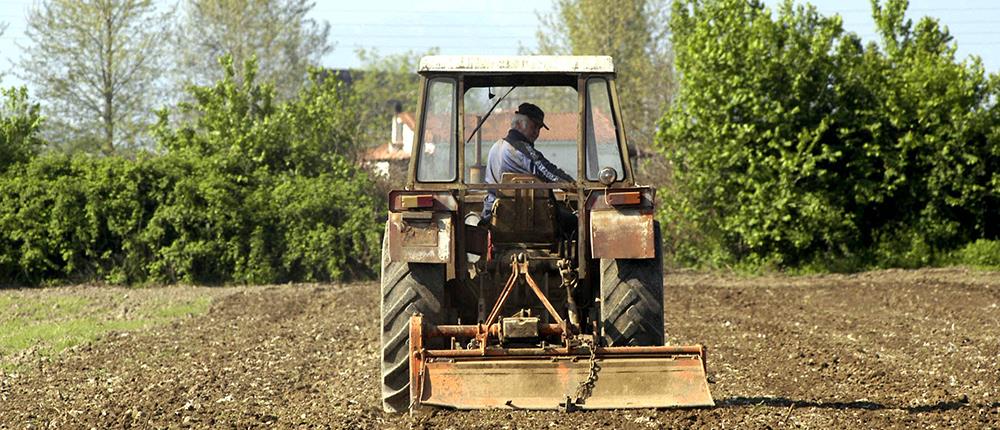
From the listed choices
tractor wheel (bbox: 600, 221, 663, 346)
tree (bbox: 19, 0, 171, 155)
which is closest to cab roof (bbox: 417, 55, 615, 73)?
tractor wheel (bbox: 600, 221, 663, 346)

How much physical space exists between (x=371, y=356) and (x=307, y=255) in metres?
10.0

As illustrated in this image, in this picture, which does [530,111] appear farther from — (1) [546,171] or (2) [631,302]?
(2) [631,302]

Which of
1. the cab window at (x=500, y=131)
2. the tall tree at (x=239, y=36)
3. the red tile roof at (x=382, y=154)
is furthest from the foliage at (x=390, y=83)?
the cab window at (x=500, y=131)

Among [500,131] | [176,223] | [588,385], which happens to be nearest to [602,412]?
[588,385]

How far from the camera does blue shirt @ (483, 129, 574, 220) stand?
Answer: 8281mm

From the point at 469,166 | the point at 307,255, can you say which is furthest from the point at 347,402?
the point at 307,255

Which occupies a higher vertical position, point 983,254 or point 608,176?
point 608,176

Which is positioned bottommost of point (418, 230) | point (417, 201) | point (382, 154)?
point (418, 230)

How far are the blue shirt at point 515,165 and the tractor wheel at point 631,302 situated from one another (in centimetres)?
69

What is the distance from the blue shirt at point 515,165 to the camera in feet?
27.2

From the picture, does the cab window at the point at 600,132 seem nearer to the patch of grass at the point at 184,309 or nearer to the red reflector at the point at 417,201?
the red reflector at the point at 417,201

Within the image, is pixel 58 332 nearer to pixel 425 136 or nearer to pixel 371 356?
pixel 371 356

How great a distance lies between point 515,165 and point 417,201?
2.45 ft

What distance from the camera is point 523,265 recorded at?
8062 mm
